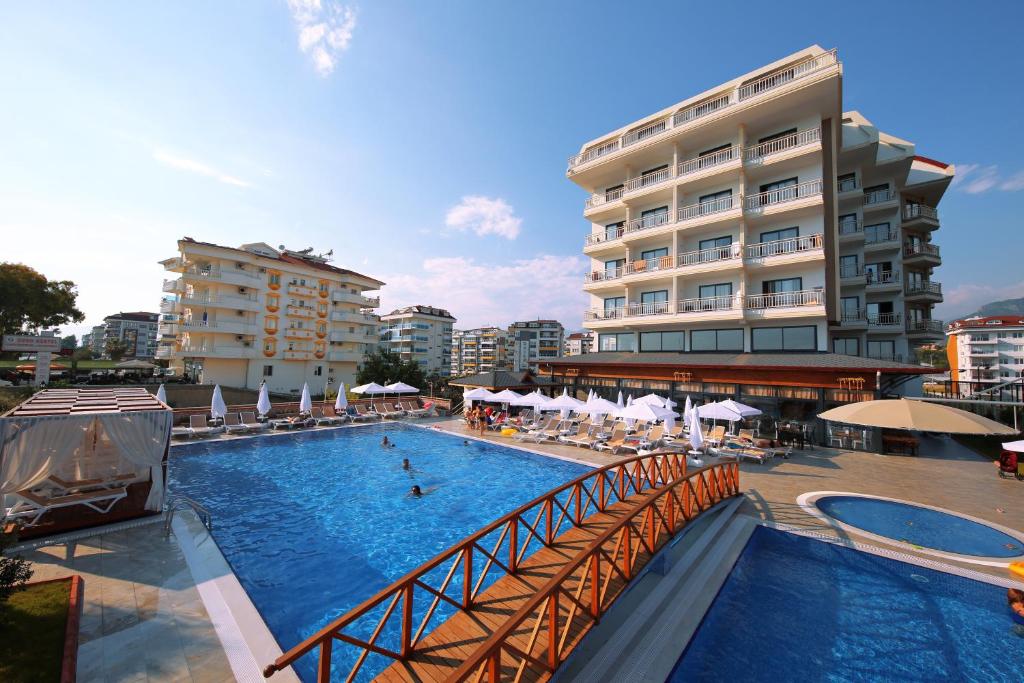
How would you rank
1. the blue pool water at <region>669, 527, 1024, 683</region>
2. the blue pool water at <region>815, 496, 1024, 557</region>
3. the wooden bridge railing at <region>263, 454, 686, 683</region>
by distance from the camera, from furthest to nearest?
the blue pool water at <region>815, 496, 1024, 557</region>
the blue pool water at <region>669, 527, 1024, 683</region>
the wooden bridge railing at <region>263, 454, 686, 683</region>

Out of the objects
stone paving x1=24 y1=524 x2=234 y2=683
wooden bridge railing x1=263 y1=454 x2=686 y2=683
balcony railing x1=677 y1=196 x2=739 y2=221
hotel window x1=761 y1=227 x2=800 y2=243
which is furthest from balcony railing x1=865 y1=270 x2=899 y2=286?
stone paving x1=24 y1=524 x2=234 y2=683

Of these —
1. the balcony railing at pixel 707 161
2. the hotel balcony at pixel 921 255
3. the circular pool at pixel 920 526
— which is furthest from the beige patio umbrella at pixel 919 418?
the hotel balcony at pixel 921 255

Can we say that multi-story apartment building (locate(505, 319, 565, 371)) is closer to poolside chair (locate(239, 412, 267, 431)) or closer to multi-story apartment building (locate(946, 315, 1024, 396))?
multi-story apartment building (locate(946, 315, 1024, 396))

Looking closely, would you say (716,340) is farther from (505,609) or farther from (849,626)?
(505,609)

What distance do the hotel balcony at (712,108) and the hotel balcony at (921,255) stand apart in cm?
1838

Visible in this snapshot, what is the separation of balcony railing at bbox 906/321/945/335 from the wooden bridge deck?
119ft

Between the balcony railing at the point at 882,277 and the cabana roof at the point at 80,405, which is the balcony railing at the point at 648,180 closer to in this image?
the balcony railing at the point at 882,277

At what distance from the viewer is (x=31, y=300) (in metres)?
31.0

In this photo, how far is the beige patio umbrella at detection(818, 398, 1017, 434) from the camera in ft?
28.8

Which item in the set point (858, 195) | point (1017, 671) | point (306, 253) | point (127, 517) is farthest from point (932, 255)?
point (306, 253)

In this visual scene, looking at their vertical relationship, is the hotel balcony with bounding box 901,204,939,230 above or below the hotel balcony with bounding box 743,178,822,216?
above

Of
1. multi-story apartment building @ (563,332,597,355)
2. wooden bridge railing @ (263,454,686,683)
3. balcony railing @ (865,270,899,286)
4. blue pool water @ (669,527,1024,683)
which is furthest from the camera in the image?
multi-story apartment building @ (563,332,597,355)

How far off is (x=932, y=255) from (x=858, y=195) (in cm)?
986

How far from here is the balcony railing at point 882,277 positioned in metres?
28.3
